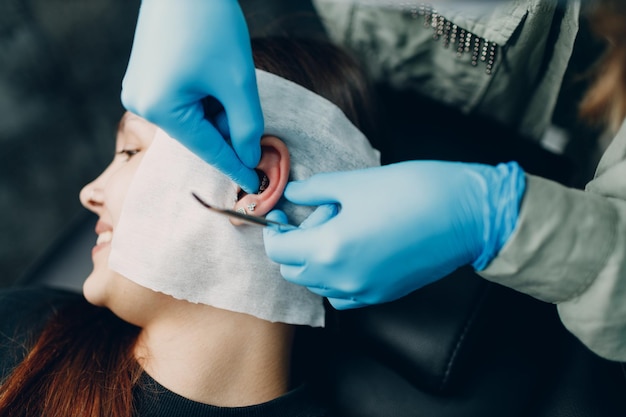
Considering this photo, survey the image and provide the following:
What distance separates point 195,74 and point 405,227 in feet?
1.44

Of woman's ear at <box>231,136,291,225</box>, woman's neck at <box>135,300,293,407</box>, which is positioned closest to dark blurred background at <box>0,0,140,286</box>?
woman's neck at <box>135,300,293,407</box>

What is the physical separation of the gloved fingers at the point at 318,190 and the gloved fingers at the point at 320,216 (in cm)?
3

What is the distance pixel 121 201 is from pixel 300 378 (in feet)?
1.89

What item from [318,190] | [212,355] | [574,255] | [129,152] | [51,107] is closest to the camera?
[574,255]

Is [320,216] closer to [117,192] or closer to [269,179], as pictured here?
[269,179]

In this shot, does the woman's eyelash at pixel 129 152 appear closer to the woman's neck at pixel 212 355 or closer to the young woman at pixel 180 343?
the young woman at pixel 180 343

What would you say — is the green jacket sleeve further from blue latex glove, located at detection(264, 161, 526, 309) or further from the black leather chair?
the black leather chair

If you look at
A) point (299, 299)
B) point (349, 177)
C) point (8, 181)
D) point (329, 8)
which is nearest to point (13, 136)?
point (8, 181)

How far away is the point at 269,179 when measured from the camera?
920 millimetres

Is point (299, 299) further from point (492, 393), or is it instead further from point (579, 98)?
point (579, 98)

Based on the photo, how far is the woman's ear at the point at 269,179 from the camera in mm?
888

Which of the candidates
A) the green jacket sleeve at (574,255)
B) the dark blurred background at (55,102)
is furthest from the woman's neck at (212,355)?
the dark blurred background at (55,102)

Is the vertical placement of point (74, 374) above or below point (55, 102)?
below

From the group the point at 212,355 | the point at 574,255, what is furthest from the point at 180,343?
the point at 574,255
